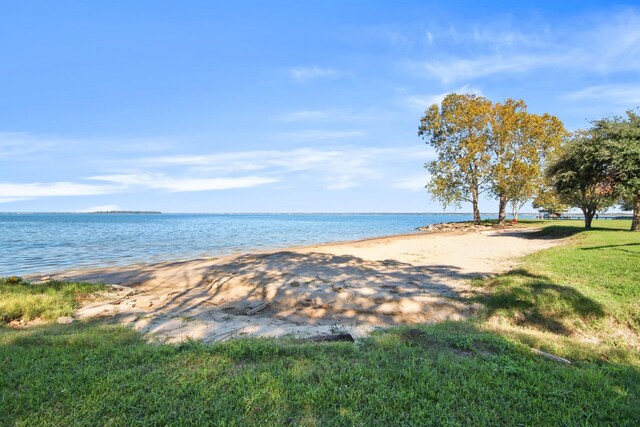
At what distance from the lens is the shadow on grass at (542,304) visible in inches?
292

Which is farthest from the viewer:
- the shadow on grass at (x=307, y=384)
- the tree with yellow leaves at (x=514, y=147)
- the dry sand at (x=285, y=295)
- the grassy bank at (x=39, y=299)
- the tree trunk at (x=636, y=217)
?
the tree with yellow leaves at (x=514, y=147)

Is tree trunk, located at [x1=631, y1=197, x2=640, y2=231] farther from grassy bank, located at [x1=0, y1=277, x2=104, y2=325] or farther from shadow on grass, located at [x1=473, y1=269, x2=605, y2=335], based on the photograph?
A: grassy bank, located at [x1=0, y1=277, x2=104, y2=325]

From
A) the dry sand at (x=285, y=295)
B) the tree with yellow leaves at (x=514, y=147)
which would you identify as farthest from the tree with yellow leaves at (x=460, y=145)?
the dry sand at (x=285, y=295)

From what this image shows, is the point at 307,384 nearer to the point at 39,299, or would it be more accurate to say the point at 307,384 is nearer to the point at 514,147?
the point at 39,299

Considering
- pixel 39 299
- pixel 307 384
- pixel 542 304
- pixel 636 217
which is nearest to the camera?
pixel 307 384

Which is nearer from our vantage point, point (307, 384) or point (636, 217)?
point (307, 384)

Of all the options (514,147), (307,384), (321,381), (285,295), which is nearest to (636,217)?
(514,147)

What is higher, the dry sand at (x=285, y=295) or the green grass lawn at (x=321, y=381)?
the green grass lawn at (x=321, y=381)

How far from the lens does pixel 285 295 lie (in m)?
9.50

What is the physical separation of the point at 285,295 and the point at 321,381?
5.78 m

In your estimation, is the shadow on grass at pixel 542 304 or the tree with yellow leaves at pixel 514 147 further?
the tree with yellow leaves at pixel 514 147

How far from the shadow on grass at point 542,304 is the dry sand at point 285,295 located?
2.34 feet

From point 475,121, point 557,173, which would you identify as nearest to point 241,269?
point 557,173

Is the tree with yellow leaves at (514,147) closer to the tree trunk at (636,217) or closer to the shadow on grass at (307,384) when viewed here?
the tree trunk at (636,217)
